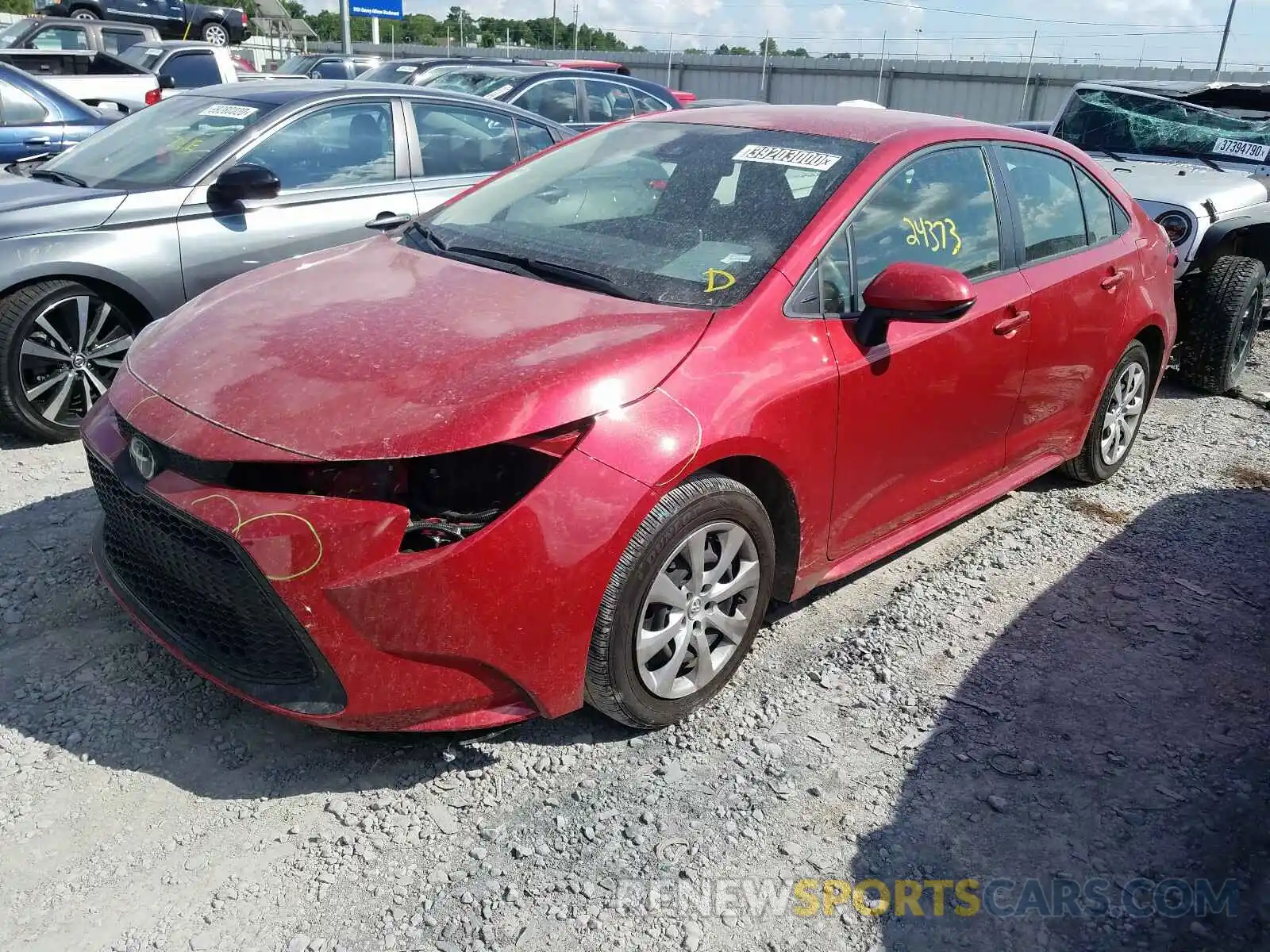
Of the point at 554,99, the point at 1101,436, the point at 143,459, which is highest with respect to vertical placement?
the point at 554,99

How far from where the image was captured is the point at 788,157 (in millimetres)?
3482

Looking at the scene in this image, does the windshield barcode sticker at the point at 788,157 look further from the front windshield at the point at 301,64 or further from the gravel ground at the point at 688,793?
the front windshield at the point at 301,64

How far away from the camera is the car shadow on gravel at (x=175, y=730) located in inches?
110

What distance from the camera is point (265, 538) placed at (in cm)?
242

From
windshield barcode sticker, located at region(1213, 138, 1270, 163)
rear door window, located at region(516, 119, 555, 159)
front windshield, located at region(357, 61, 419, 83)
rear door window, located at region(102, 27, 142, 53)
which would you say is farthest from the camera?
rear door window, located at region(102, 27, 142, 53)

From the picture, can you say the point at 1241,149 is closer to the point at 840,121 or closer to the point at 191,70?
the point at 840,121

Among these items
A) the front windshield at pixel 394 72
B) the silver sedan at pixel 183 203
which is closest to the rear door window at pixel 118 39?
the front windshield at pixel 394 72

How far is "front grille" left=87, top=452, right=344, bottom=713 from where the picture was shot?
252cm

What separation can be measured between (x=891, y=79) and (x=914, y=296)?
32194 mm

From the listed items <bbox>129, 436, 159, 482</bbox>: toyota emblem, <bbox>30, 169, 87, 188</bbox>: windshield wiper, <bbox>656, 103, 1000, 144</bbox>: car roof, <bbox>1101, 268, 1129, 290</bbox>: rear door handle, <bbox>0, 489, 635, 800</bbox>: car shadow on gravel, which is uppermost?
<bbox>656, 103, 1000, 144</bbox>: car roof

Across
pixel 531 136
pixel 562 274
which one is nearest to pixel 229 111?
pixel 531 136

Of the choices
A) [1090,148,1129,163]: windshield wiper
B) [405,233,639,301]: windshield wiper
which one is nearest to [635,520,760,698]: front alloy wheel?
[405,233,639,301]: windshield wiper

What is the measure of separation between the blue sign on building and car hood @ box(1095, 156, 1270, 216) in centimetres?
3613

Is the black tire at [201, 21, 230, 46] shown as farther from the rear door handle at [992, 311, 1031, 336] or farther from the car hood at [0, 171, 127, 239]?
the rear door handle at [992, 311, 1031, 336]
